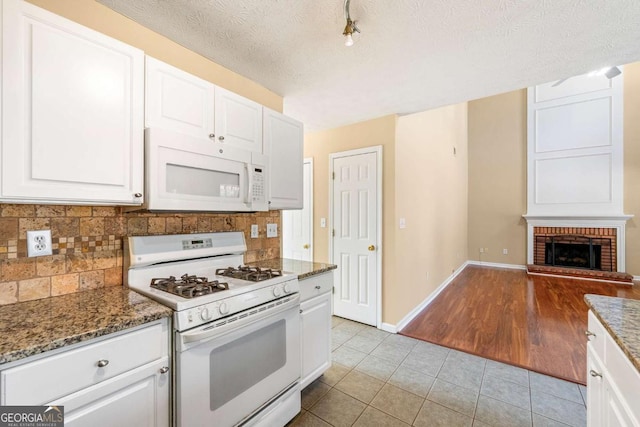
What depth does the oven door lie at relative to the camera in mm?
1253

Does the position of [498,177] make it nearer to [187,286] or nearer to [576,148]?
[576,148]

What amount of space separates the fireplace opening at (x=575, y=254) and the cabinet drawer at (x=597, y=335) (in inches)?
239

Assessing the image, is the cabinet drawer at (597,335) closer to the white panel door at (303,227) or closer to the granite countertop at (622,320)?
the granite countertop at (622,320)

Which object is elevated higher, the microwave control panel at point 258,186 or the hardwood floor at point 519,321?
the microwave control panel at point 258,186

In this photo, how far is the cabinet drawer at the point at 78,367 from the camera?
88cm

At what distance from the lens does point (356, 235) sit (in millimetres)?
3422

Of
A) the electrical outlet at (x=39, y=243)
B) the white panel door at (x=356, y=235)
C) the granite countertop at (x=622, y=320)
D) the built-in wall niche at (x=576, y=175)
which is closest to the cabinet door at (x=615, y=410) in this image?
the granite countertop at (x=622, y=320)

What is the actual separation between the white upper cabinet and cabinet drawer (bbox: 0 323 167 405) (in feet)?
3.45

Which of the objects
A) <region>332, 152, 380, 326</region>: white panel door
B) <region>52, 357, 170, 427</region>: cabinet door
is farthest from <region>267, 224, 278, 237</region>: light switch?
<region>52, 357, 170, 427</region>: cabinet door

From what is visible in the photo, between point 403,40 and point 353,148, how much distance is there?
1683 millimetres

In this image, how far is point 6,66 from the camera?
1.07m

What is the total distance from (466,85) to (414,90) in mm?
438

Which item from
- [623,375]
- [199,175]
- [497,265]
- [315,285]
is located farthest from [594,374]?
[497,265]

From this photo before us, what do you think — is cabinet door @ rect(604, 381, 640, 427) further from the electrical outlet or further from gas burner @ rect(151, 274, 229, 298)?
the electrical outlet
